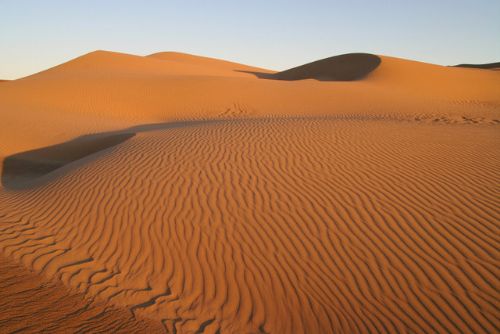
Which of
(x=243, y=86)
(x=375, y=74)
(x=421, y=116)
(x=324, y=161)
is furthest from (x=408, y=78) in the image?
(x=324, y=161)

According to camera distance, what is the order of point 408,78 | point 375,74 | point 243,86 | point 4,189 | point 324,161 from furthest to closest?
point 375,74
point 408,78
point 243,86
point 4,189
point 324,161

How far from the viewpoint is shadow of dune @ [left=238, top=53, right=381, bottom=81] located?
120 ft

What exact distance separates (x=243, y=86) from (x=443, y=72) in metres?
19.3

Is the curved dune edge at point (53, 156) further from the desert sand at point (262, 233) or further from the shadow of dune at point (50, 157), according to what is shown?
the desert sand at point (262, 233)

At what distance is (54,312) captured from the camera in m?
4.40

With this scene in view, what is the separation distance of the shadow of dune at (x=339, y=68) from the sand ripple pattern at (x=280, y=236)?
92.7 feet

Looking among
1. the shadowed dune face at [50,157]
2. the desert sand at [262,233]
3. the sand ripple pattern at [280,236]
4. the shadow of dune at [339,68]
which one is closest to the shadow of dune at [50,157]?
the shadowed dune face at [50,157]

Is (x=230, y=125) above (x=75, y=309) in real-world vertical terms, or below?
above

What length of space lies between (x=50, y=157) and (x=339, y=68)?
33455 mm

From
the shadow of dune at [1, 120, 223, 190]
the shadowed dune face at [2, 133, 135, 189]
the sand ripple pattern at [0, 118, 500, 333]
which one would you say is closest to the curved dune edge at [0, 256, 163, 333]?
the sand ripple pattern at [0, 118, 500, 333]

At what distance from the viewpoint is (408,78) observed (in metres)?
30.4

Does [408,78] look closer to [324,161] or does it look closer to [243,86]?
[243,86]

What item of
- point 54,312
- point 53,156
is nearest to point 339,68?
point 53,156

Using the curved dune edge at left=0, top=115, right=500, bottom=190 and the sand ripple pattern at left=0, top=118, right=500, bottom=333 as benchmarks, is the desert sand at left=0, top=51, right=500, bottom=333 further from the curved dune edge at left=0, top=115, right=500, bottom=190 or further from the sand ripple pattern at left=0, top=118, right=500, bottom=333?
the curved dune edge at left=0, top=115, right=500, bottom=190
